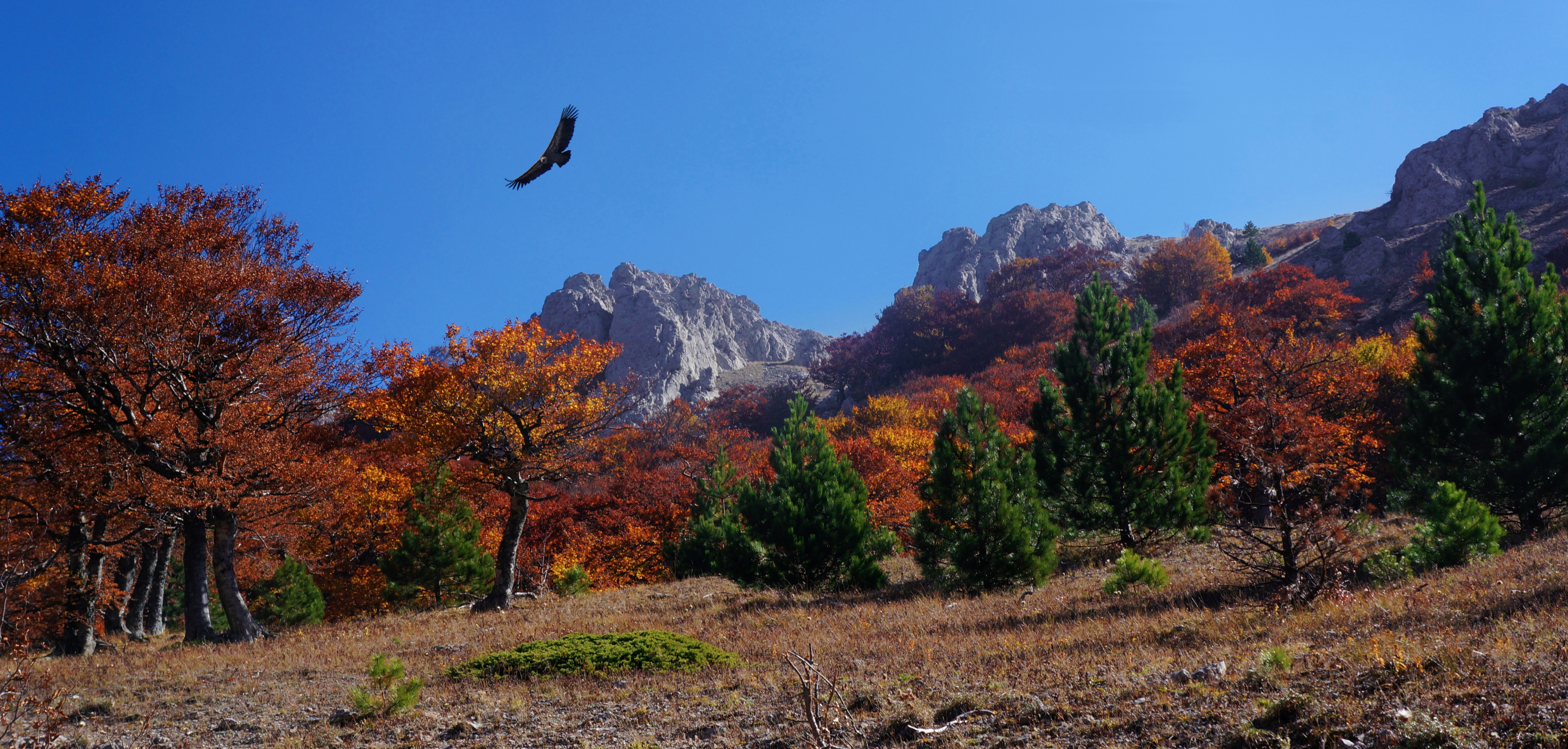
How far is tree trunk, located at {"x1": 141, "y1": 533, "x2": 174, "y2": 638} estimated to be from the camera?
2647 cm

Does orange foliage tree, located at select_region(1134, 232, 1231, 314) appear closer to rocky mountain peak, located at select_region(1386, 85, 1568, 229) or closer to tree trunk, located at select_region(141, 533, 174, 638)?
rocky mountain peak, located at select_region(1386, 85, 1568, 229)

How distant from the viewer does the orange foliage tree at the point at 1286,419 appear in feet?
32.9

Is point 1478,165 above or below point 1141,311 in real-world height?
above

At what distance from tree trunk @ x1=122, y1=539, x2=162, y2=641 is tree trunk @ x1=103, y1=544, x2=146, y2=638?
9cm

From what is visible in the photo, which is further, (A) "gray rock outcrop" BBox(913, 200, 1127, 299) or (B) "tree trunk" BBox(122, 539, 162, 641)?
(A) "gray rock outcrop" BBox(913, 200, 1127, 299)

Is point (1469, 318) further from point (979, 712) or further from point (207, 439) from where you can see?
point (207, 439)

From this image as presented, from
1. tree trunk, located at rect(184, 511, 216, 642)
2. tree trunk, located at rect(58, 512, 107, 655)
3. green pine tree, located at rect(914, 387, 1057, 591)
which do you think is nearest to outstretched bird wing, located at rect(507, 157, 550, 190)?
green pine tree, located at rect(914, 387, 1057, 591)

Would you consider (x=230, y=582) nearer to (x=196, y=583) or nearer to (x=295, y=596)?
(x=196, y=583)

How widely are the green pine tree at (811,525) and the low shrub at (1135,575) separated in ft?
21.0

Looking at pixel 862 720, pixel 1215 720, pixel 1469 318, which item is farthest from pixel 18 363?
pixel 1469 318

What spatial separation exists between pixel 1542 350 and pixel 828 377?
6607 centimetres

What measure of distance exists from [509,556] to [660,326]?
97321mm

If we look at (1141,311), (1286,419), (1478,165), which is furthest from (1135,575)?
(1478,165)

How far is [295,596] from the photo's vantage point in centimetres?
2722
